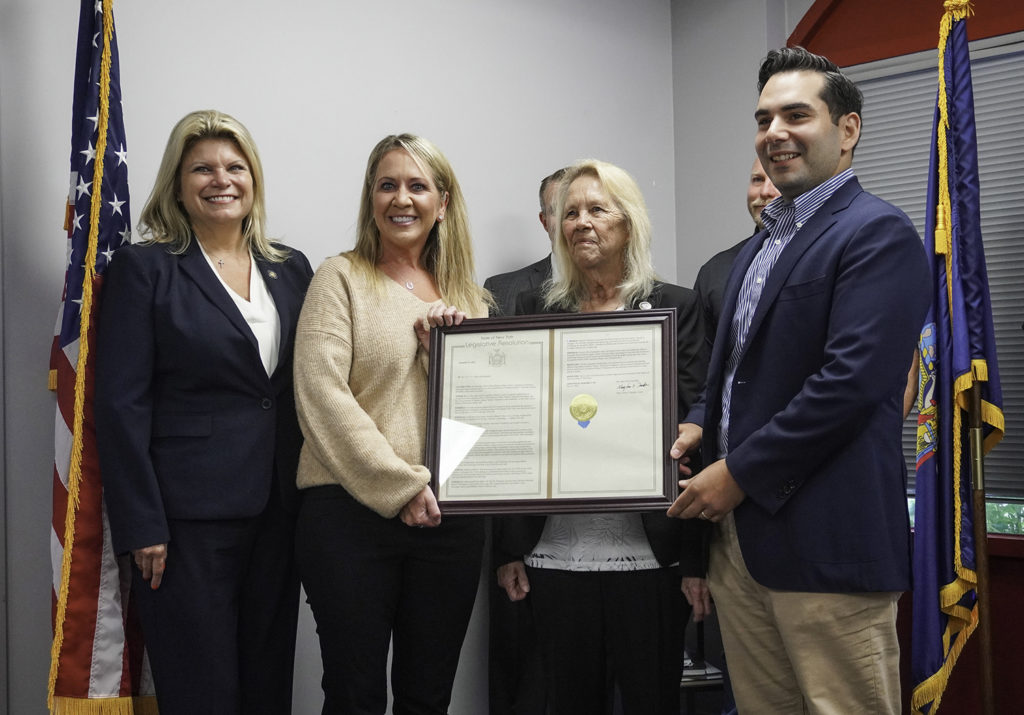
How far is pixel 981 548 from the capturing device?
8.70ft

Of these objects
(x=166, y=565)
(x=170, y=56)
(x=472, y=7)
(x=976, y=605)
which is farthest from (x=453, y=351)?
(x=472, y=7)

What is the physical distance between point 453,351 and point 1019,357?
2.32 meters

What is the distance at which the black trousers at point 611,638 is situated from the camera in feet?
7.32

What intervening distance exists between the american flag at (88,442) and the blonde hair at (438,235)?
614mm

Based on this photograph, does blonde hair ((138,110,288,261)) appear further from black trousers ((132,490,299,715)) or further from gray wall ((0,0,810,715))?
black trousers ((132,490,299,715))

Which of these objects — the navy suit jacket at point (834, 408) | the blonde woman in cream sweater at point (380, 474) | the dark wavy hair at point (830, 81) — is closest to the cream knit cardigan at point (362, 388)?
the blonde woman in cream sweater at point (380, 474)

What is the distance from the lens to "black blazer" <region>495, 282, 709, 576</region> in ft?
7.34

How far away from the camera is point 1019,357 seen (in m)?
3.46

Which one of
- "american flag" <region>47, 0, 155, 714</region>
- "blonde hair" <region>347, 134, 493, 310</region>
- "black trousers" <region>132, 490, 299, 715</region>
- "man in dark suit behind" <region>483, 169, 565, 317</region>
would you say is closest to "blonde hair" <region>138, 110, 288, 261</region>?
"american flag" <region>47, 0, 155, 714</region>

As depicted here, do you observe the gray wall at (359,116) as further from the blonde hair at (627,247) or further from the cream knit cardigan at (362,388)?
the blonde hair at (627,247)

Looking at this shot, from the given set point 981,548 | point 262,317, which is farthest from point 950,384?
point 262,317

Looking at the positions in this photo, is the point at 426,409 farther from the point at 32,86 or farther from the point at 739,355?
the point at 32,86

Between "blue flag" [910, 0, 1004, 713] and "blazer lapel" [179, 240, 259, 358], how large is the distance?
6.25ft

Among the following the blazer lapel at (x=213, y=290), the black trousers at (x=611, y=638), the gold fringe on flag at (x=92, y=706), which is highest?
the blazer lapel at (x=213, y=290)
